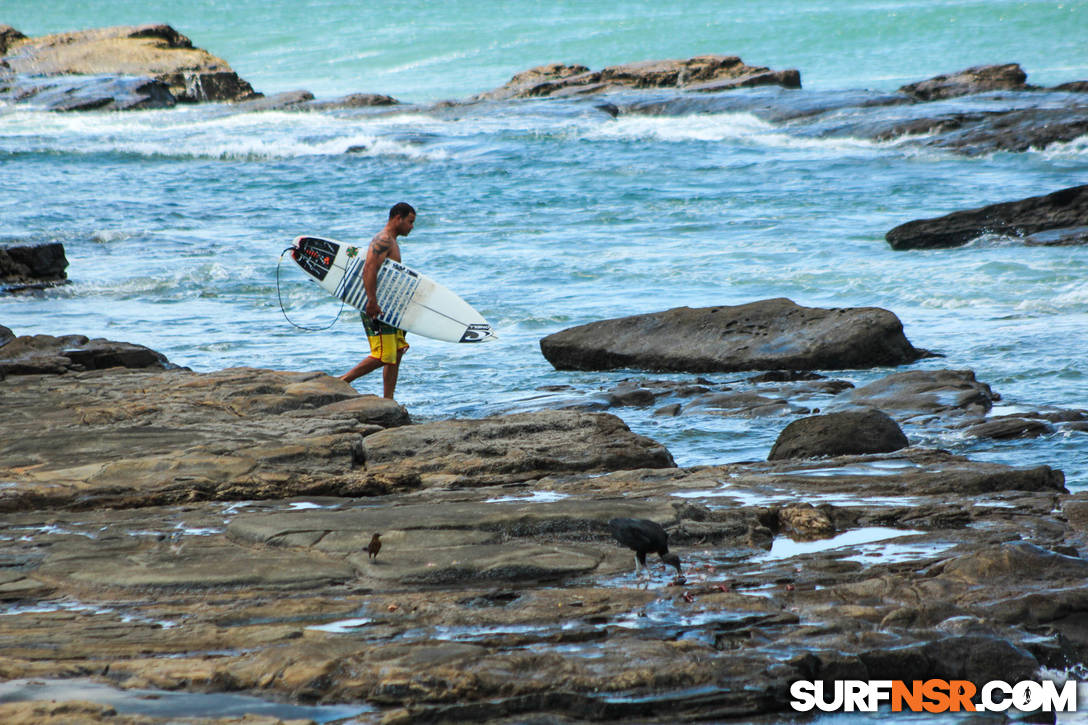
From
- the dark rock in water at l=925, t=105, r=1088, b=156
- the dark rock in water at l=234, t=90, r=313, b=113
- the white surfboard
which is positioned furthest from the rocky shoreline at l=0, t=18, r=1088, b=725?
the dark rock in water at l=234, t=90, r=313, b=113

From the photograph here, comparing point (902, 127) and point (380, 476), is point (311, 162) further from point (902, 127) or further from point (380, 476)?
point (380, 476)

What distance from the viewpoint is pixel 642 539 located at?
434 centimetres

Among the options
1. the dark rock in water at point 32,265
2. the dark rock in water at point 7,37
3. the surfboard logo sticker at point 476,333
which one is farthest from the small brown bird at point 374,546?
the dark rock in water at point 7,37

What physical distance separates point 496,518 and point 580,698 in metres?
1.54

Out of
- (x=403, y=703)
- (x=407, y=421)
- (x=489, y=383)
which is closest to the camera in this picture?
(x=403, y=703)

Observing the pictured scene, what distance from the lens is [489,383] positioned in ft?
34.3

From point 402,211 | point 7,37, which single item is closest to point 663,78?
point 402,211

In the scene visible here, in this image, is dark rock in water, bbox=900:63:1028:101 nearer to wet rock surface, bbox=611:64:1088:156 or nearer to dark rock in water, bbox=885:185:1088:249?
wet rock surface, bbox=611:64:1088:156

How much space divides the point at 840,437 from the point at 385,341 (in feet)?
13.6

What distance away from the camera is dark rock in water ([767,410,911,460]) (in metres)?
6.87

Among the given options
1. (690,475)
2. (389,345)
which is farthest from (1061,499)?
(389,345)

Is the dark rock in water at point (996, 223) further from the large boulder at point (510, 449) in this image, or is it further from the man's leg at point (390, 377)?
the large boulder at point (510, 449)

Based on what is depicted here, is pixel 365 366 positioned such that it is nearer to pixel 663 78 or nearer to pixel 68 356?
pixel 68 356

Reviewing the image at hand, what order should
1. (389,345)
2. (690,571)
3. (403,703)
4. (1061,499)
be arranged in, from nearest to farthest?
(403,703)
(690,571)
(1061,499)
(389,345)
